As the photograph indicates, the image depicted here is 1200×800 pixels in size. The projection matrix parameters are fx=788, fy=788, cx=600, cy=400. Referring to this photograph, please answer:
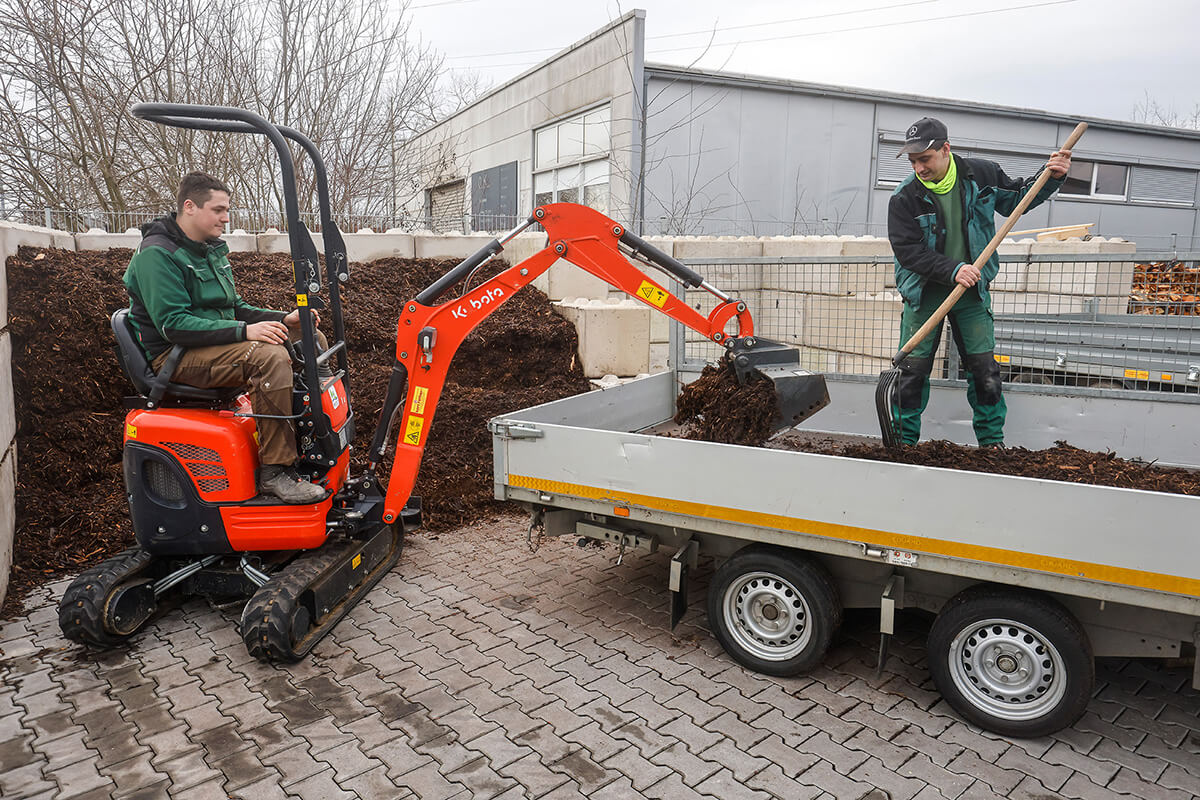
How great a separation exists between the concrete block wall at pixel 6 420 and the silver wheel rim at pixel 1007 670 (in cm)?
530

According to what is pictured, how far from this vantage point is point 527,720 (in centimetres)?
363

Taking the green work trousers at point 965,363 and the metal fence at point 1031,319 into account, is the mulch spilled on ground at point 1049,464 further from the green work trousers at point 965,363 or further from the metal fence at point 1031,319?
the metal fence at point 1031,319

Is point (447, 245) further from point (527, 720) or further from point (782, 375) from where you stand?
point (527, 720)

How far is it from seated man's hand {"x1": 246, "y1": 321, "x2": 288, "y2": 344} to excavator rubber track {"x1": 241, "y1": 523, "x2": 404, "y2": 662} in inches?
49.2

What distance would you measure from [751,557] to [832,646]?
2.66ft

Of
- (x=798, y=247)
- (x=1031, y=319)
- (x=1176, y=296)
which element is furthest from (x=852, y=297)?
(x=1176, y=296)

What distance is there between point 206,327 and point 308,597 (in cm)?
153

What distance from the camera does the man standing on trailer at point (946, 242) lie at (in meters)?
4.90

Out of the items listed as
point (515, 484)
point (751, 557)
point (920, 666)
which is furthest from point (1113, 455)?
point (515, 484)

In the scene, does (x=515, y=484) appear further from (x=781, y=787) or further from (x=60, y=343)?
(x=60, y=343)

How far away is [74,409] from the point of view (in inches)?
246

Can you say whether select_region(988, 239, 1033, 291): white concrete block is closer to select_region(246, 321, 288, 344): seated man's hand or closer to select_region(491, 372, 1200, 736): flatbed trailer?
select_region(491, 372, 1200, 736): flatbed trailer

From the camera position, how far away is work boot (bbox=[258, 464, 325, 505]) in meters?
4.38

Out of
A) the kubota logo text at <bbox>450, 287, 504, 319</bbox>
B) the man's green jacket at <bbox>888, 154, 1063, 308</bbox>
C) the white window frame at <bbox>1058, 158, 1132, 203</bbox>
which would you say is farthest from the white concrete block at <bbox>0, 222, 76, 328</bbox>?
the white window frame at <bbox>1058, 158, 1132, 203</bbox>
